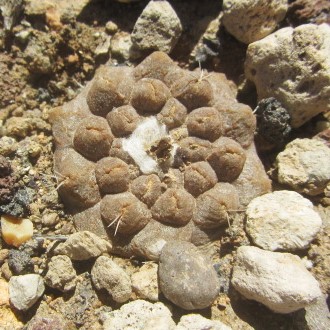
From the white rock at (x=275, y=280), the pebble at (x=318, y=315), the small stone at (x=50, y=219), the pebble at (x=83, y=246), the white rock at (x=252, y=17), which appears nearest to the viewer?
the white rock at (x=275, y=280)

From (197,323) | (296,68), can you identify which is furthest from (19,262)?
(296,68)

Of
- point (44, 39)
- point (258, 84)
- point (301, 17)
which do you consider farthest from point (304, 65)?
point (44, 39)

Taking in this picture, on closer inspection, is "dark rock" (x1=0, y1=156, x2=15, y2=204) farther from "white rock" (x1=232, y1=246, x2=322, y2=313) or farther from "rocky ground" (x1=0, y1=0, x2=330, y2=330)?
"white rock" (x1=232, y1=246, x2=322, y2=313)

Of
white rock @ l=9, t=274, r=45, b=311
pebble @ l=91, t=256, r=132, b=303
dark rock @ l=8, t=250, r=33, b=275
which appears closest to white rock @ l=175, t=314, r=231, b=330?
pebble @ l=91, t=256, r=132, b=303

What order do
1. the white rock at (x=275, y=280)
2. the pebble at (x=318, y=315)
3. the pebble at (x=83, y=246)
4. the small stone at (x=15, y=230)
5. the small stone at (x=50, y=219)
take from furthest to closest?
the small stone at (x=50, y=219)
the small stone at (x=15, y=230)
the pebble at (x=83, y=246)
the pebble at (x=318, y=315)
the white rock at (x=275, y=280)

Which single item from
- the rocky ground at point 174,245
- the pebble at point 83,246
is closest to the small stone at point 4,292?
the rocky ground at point 174,245

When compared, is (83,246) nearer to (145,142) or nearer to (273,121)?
(145,142)

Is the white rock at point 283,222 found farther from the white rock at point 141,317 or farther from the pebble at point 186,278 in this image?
the white rock at point 141,317

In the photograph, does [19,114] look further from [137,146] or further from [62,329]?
[62,329]
